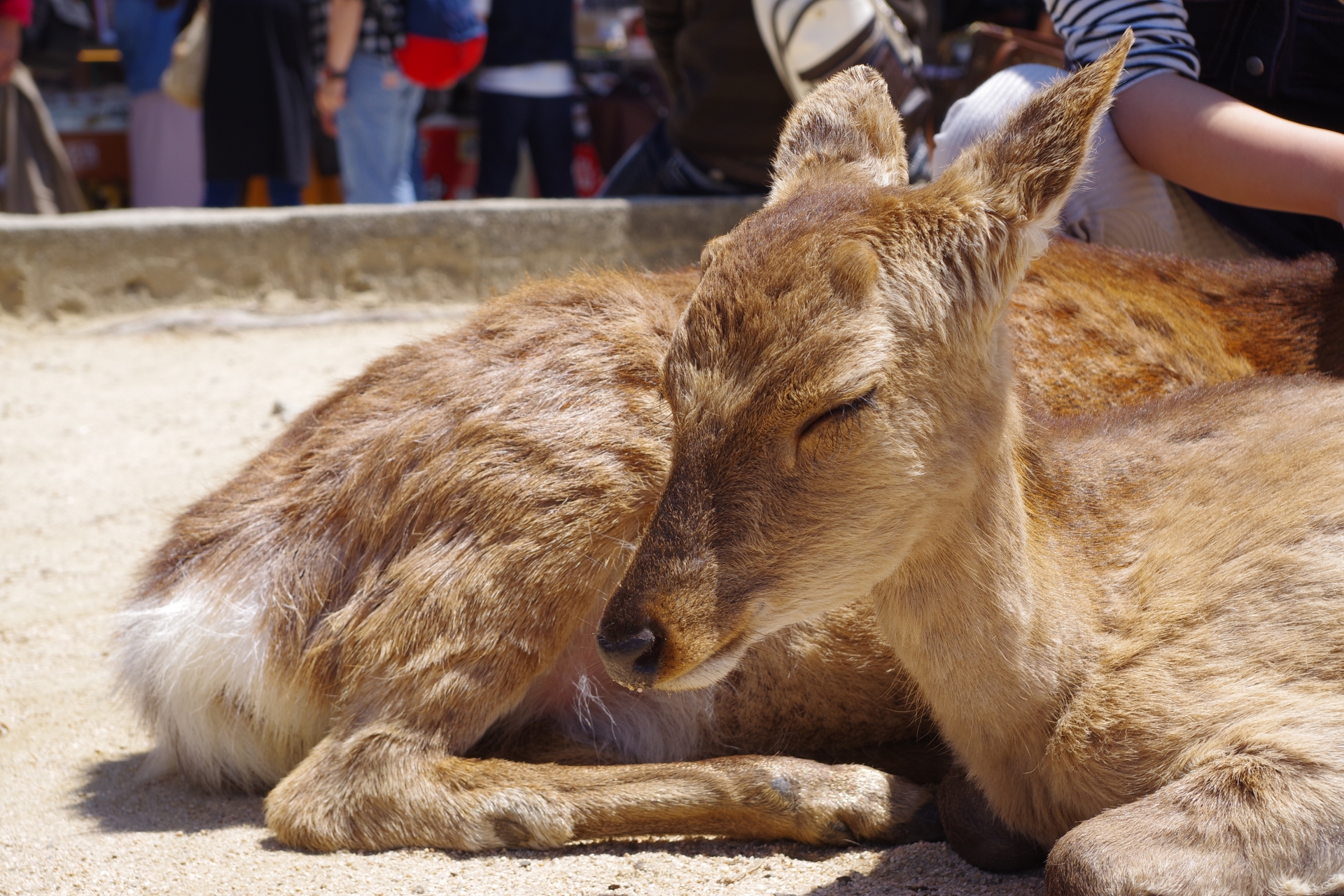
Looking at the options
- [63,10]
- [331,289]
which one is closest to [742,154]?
[331,289]

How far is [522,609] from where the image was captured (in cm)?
310

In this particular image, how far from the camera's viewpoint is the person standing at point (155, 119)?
1112cm

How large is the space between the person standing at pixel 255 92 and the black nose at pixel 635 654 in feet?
24.6

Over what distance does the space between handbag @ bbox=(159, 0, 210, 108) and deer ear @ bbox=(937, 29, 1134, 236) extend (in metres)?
8.06

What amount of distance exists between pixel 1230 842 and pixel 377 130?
7.95 metres

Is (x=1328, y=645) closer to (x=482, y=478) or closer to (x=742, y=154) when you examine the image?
(x=482, y=478)

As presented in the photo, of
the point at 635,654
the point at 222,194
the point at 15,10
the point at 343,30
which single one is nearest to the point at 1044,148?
the point at 635,654

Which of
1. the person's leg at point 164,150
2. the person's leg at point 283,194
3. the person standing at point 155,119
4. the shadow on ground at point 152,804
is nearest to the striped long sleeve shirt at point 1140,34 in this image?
the shadow on ground at point 152,804

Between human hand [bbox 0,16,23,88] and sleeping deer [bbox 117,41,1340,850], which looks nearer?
sleeping deer [bbox 117,41,1340,850]

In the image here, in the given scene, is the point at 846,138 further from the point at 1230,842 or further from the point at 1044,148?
the point at 1230,842

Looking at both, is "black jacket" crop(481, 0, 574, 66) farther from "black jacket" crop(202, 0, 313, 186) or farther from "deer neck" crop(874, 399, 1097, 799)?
"deer neck" crop(874, 399, 1097, 799)

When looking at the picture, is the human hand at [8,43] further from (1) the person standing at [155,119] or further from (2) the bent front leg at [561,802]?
(2) the bent front leg at [561,802]

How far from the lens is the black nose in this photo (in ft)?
7.36

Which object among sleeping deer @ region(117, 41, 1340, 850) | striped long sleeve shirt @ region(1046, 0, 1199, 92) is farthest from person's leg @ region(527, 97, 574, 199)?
sleeping deer @ region(117, 41, 1340, 850)
